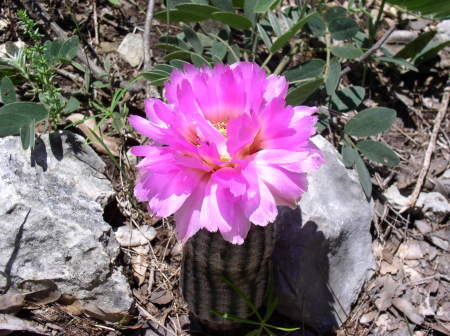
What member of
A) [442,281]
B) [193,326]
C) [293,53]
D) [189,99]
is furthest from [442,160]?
[189,99]

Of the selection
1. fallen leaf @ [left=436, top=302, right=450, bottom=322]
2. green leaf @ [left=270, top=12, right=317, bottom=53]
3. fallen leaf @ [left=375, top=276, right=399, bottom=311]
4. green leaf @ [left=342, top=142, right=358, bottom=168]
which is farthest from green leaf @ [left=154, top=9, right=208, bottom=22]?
fallen leaf @ [left=436, top=302, right=450, bottom=322]

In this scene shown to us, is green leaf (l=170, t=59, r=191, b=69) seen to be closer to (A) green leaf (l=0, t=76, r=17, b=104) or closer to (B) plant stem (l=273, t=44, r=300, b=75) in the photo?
(B) plant stem (l=273, t=44, r=300, b=75)

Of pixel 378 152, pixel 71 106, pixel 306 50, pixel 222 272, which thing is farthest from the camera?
pixel 306 50

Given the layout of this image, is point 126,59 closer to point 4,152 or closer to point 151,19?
point 151,19

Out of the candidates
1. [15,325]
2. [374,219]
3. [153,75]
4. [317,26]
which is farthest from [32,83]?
[374,219]

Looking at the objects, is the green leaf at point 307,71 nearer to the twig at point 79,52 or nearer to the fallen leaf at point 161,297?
the twig at point 79,52

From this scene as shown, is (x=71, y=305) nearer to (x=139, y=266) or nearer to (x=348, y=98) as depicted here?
(x=139, y=266)

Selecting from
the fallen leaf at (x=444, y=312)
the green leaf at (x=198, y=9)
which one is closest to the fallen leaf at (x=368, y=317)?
the fallen leaf at (x=444, y=312)
